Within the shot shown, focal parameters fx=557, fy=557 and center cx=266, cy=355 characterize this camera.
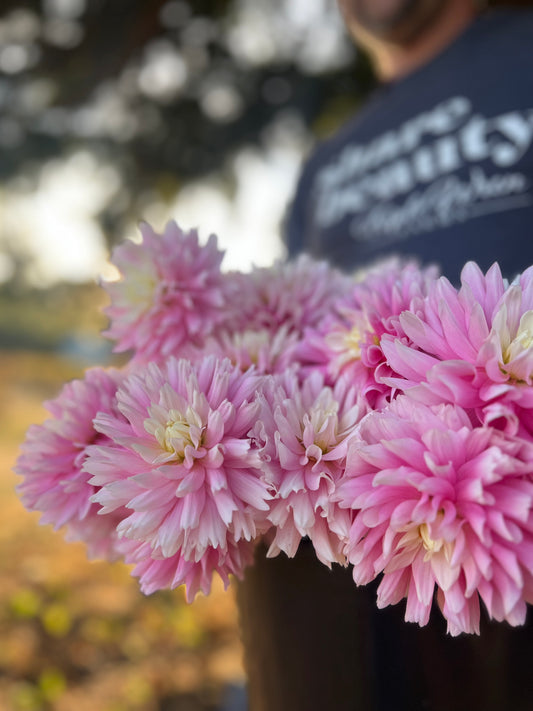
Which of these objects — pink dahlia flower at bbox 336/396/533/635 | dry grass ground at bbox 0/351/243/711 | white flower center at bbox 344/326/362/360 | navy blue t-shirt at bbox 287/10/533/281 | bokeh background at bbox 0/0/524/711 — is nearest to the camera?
pink dahlia flower at bbox 336/396/533/635

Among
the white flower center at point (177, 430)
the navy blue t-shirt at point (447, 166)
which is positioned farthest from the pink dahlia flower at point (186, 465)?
the navy blue t-shirt at point (447, 166)

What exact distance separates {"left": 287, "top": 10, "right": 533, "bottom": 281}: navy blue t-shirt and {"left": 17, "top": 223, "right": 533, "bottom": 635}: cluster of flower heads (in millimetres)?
409

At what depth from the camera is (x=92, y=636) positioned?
5.31 feet

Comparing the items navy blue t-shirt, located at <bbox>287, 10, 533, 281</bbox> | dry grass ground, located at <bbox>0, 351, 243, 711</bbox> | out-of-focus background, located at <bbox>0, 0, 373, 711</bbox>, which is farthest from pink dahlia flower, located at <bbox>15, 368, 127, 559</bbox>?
out-of-focus background, located at <bbox>0, 0, 373, 711</bbox>

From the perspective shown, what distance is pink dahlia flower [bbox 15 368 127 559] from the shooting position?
13.3 inches

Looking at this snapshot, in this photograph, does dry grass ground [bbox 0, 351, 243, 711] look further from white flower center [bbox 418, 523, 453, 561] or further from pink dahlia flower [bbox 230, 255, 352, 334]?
white flower center [bbox 418, 523, 453, 561]

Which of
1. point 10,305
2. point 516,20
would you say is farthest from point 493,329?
point 10,305

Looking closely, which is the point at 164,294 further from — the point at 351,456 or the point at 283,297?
the point at 351,456

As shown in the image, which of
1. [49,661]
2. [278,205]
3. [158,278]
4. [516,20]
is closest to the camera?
[158,278]

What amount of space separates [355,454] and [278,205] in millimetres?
1699

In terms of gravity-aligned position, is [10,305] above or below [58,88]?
below

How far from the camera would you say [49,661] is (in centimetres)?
150

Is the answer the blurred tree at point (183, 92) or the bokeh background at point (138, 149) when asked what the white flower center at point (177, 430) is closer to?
the bokeh background at point (138, 149)

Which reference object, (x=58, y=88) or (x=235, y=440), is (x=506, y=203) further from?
(x=58, y=88)
